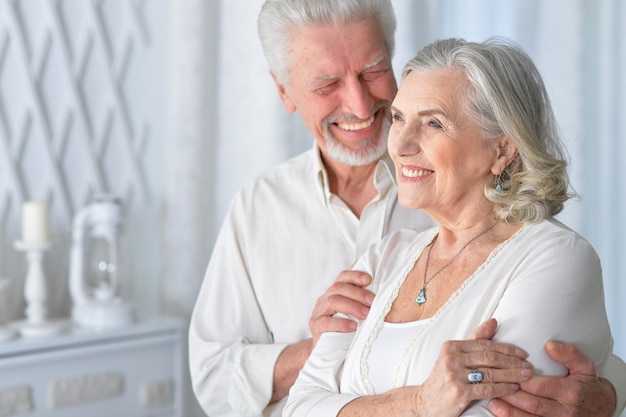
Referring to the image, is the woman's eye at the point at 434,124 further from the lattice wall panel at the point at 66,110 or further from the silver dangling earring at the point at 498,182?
the lattice wall panel at the point at 66,110

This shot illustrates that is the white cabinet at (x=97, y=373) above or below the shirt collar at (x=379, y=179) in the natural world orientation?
below

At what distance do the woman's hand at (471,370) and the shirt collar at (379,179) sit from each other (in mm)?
596

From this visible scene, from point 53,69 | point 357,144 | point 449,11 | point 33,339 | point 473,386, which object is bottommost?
point 33,339

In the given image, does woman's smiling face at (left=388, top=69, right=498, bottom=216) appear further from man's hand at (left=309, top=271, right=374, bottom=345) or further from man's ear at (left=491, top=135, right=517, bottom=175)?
man's hand at (left=309, top=271, right=374, bottom=345)

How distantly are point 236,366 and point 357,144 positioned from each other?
496 mm

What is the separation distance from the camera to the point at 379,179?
172 cm

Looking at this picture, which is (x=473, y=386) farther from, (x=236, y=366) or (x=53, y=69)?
(x=53, y=69)

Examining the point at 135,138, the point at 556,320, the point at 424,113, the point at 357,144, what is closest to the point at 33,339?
the point at 135,138

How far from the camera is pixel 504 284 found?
1.23 m

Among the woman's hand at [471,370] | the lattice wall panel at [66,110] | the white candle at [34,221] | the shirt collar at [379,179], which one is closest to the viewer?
the woman's hand at [471,370]

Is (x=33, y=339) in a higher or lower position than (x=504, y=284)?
lower

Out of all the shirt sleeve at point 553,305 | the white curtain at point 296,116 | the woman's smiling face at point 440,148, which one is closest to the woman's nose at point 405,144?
the woman's smiling face at point 440,148

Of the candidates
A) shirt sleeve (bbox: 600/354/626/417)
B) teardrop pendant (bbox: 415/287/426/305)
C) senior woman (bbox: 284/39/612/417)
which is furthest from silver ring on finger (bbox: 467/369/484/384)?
shirt sleeve (bbox: 600/354/626/417)

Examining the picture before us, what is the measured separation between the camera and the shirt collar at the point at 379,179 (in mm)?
1716
